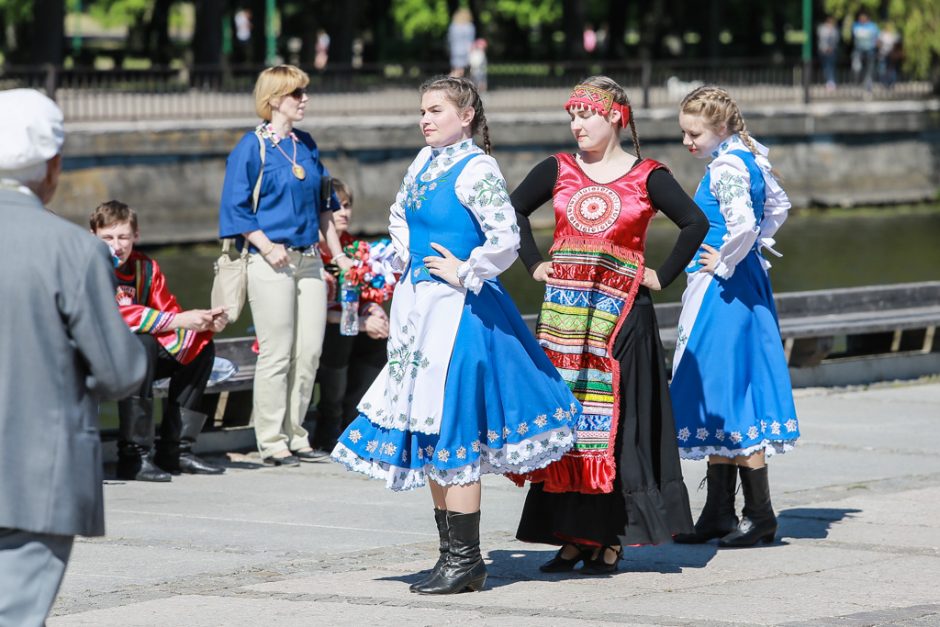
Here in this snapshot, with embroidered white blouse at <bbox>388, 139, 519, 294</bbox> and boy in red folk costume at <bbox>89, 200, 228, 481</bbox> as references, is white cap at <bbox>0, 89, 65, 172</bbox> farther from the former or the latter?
Result: boy in red folk costume at <bbox>89, 200, 228, 481</bbox>

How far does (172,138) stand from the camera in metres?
26.7

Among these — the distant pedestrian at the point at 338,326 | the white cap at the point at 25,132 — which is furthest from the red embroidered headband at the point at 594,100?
the distant pedestrian at the point at 338,326

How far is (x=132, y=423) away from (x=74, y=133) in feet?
58.4

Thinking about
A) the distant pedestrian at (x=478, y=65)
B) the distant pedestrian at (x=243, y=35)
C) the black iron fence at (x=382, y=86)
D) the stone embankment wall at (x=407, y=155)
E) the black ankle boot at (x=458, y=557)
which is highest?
the distant pedestrian at (x=243, y=35)

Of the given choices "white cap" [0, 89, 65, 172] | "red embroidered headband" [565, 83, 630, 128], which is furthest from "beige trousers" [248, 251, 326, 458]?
"white cap" [0, 89, 65, 172]

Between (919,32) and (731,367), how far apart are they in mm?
30420

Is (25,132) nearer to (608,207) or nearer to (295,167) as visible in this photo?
(608,207)

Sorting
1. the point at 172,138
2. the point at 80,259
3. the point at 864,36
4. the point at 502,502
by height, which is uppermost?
the point at 864,36

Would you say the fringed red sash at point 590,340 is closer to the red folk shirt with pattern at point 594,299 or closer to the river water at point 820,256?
the red folk shirt with pattern at point 594,299

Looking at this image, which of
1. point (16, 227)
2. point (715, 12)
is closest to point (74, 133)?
point (16, 227)

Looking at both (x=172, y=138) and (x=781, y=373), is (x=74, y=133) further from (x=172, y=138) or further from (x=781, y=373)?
(x=781, y=373)

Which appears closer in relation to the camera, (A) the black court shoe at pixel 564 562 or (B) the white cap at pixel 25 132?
(B) the white cap at pixel 25 132

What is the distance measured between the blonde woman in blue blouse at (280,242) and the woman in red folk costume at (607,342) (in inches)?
105

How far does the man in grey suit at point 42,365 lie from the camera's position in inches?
156
